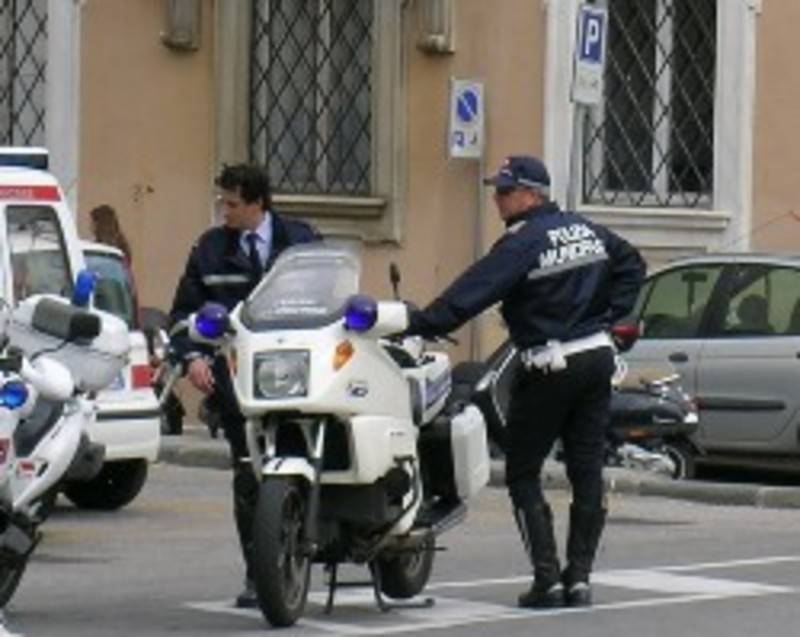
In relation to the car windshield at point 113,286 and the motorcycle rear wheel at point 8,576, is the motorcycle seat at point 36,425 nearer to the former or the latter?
the motorcycle rear wheel at point 8,576

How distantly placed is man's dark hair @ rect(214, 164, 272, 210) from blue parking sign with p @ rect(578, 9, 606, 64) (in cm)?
844

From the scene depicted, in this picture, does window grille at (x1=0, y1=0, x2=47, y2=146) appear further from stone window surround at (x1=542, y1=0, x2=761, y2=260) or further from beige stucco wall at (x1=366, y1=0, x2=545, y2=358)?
stone window surround at (x1=542, y1=0, x2=761, y2=260)

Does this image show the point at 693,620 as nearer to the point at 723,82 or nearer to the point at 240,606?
the point at 240,606

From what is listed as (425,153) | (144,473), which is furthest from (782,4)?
(144,473)

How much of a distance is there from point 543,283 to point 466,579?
6.41ft

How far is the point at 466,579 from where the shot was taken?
14.4 metres

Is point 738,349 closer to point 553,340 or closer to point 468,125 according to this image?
point 468,125

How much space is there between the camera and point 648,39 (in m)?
25.5

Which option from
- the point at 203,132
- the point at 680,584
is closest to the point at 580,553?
the point at 680,584

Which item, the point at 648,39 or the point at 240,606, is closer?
the point at 240,606

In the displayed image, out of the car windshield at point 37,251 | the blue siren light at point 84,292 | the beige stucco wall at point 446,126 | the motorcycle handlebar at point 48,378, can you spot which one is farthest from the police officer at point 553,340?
the beige stucco wall at point 446,126

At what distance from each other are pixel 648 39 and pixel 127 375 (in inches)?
354

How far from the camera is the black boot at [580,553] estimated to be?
43.1 feet

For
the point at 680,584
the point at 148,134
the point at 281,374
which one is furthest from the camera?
the point at 148,134
